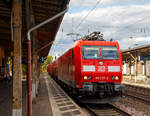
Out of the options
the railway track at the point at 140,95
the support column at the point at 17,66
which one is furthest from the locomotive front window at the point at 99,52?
the support column at the point at 17,66

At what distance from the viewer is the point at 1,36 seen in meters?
17.9

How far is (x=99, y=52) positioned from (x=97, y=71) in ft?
3.22

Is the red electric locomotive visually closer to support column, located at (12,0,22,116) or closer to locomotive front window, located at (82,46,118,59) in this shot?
locomotive front window, located at (82,46,118,59)

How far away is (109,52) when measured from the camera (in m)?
10.5

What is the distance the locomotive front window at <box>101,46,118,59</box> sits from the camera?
34.0 ft

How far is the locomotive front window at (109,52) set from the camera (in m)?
10.4

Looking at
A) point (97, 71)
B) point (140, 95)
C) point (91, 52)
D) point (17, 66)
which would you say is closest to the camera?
point (17, 66)

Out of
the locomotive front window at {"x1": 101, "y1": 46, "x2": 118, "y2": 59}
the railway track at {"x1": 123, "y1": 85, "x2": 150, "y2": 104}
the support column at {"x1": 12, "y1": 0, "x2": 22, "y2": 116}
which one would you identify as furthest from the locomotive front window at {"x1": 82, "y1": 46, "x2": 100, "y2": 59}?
the support column at {"x1": 12, "y1": 0, "x2": 22, "y2": 116}

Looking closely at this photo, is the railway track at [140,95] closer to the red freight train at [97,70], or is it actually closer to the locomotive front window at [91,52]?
the red freight train at [97,70]

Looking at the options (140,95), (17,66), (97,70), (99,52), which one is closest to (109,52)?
(99,52)

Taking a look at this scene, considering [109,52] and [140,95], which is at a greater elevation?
[109,52]

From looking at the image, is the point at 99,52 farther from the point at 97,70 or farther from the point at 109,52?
the point at 97,70

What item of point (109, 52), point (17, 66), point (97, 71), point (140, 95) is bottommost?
point (140, 95)

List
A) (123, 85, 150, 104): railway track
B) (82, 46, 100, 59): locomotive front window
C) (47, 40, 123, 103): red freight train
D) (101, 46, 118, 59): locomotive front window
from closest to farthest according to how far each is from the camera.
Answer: (47, 40, 123, 103): red freight train
(82, 46, 100, 59): locomotive front window
(101, 46, 118, 59): locomotive front window
(123, 85, 150, 104): railway track
